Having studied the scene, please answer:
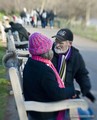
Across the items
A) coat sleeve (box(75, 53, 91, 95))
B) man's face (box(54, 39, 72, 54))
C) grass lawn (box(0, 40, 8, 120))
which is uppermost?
man's face (box(54, 39, 72, 54))

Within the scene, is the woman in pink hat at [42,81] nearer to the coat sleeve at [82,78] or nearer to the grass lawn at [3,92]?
the coat sleeve at [82,78]

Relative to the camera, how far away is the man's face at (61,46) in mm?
5781

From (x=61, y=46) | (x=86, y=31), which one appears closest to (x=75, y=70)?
(x=61, y=46)

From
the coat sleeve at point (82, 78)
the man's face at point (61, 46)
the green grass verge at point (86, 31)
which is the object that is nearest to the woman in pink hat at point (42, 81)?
the coat sleeve at point (82, 78)

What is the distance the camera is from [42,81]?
485cm

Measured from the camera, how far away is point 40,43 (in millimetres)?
5000

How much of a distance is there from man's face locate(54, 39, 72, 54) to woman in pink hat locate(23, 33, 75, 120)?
2.42ft

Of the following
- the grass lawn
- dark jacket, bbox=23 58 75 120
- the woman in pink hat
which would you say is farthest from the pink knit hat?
the grass lawn

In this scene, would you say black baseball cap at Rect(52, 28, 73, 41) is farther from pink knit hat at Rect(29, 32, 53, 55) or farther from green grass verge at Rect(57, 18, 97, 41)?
green grass verge at Rect(57, 18, 97, 41)

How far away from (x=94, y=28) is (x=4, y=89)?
22525 mm

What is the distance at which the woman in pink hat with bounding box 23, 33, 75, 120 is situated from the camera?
4797mm

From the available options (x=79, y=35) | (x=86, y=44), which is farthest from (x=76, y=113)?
(x=79, y=35)

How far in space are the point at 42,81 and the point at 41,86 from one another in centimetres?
6

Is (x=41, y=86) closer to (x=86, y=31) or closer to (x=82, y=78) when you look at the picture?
(x=82, y=78)
